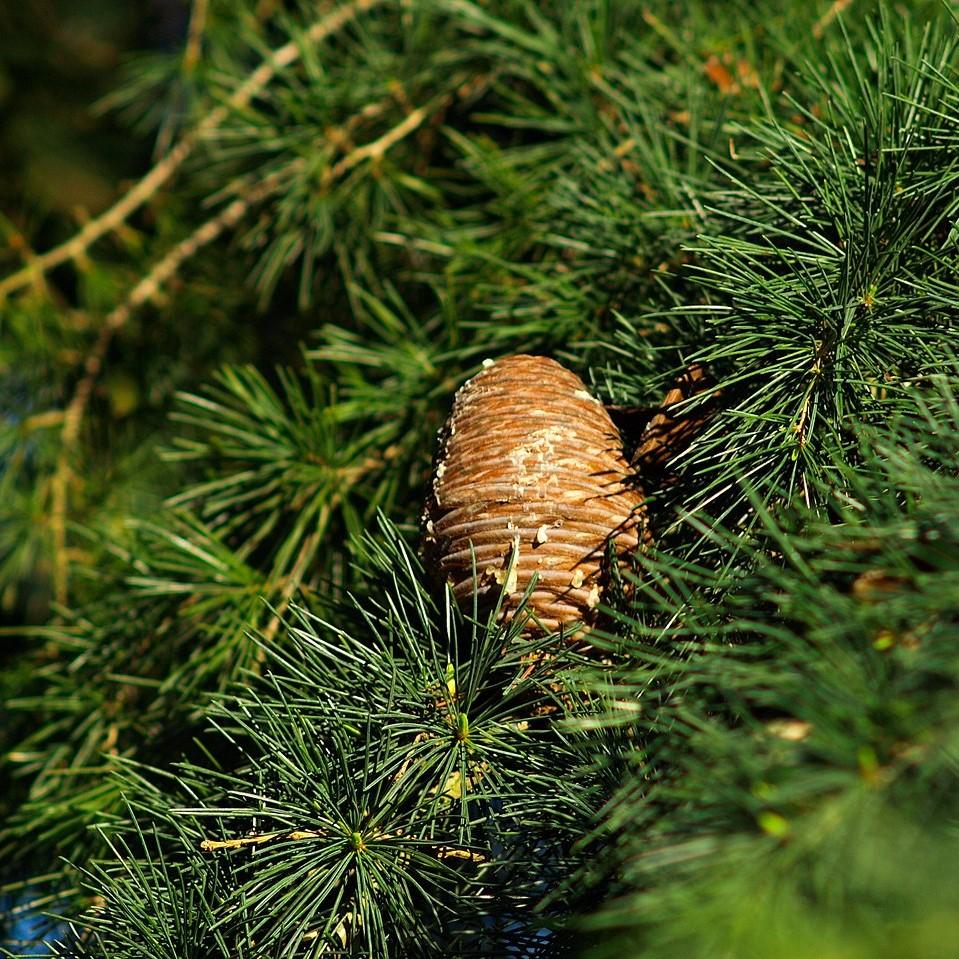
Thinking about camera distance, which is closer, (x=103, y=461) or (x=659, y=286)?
(x=659, y=286)

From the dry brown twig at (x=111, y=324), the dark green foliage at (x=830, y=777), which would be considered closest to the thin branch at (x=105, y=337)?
the dry brown twig at (x=111, y=324)

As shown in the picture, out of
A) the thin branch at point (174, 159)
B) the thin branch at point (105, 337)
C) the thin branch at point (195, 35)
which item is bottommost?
the thin branch at point (105, 337)

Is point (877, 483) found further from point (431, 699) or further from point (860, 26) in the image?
point (860, 26)

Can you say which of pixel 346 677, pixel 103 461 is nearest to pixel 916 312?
pixel 346 677

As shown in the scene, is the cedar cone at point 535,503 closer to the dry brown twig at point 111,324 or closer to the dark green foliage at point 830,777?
the dark green foliage at point 830,777

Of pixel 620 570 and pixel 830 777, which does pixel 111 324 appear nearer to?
pixel 620 570

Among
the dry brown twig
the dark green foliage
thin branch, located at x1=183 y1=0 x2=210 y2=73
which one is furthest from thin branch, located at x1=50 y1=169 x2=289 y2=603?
the dark green foliage

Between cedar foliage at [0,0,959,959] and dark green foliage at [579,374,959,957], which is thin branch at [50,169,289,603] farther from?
dark green foliage at [579,374,959,957]

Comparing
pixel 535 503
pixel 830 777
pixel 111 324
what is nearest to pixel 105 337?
pixel 111 324
